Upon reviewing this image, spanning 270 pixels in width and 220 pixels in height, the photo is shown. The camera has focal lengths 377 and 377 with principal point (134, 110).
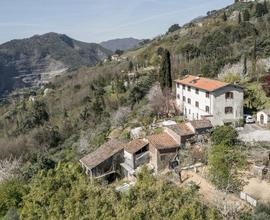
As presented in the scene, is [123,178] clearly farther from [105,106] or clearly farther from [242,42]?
[242,42]

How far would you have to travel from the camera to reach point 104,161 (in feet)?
129

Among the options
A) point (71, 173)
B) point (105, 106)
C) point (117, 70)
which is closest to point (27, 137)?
point (105, 106)

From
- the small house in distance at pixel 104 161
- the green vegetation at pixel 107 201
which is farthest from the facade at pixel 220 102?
the green vegetation at pixel 107 201

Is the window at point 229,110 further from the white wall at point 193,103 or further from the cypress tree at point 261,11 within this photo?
the cypress tree at point 261,11

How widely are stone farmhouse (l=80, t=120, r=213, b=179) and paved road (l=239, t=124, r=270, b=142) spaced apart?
380cm

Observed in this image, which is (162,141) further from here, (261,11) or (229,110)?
(261,11)

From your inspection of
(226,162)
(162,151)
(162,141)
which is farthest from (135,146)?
(226,162)

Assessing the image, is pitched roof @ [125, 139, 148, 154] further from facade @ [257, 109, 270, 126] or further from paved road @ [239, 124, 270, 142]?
facade @ [257, 109, 270, 126]

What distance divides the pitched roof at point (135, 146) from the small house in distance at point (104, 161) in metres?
1.25

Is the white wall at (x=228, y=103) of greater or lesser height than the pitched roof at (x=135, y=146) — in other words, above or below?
above

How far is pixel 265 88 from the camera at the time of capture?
177 feet

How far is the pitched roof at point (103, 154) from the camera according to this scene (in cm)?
3900

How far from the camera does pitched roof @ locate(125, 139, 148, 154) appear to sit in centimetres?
3829

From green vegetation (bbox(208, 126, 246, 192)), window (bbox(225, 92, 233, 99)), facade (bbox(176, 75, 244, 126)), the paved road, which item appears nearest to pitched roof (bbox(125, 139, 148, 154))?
green vegetation (bbox(208, 126, 246, 192))
